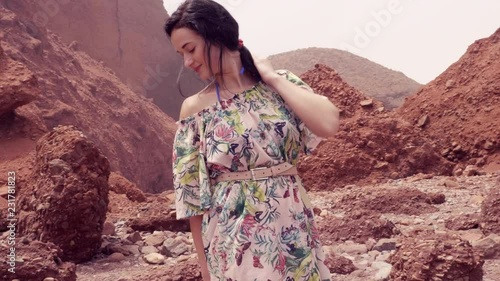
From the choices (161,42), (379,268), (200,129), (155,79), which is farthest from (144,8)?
(200,129)

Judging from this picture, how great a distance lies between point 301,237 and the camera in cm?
201

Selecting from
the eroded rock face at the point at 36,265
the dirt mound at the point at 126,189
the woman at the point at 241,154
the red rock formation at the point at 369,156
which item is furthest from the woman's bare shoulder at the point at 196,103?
the red rock formation at the point at 369,156

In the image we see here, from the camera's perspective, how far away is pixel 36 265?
13.4 ft

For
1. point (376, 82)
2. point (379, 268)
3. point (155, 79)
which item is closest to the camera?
point (379, 268)

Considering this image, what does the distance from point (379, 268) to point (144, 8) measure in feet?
106

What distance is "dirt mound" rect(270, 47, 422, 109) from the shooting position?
36125 millimetres

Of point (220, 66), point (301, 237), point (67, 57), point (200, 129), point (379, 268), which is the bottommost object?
point (379, 268)

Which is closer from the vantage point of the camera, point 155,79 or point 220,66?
point 220,66

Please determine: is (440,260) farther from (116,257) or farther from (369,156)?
(369,156)

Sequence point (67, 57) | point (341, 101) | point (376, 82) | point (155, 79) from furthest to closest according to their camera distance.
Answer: point (376, 82) → point (155, 79) → point (67, 57) → point (341, 101)

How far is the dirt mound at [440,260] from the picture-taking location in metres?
3.66

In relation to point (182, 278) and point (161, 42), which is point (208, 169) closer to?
point (182, 278)

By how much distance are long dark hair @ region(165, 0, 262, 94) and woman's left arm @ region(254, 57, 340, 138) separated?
17 centimetres

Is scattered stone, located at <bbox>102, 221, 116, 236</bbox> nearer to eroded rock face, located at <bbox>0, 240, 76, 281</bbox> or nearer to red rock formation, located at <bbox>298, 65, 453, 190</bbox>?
eroded rock face, located at <bbox>0, 240, 76, 281</bbox>
